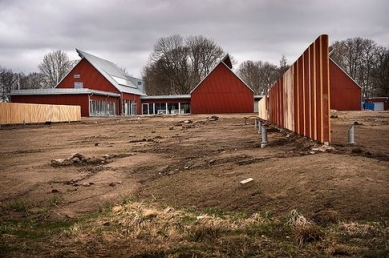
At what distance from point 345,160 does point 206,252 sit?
11.4 ft

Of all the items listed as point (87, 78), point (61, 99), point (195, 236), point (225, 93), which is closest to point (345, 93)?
point (225, 93)

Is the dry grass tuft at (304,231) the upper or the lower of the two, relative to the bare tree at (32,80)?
lower

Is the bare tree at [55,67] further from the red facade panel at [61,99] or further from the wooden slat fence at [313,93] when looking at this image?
the wooden slat fence at [313,93]

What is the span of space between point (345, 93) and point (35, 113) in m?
37.3

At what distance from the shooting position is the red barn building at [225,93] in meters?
57.0

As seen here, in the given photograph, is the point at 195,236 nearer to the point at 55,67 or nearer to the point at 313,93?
the point at 313,93

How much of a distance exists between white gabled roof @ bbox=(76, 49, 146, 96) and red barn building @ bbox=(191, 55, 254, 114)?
39.5 feet

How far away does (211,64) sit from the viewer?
7819cm

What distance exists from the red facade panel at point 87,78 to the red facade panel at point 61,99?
938 cm

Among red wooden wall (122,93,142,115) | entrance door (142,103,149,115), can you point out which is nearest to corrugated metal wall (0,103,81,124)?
red wooden wall (122,93,142,115)

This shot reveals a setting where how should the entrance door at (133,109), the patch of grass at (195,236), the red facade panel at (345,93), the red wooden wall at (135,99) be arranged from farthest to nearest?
the entrance door at (133,109) → the red wooden wall at (135,99) → the red facade panel at (345,93) → the patch of grass at (195,236)

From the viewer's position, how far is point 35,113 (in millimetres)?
37750

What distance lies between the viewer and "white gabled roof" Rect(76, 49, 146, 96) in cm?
6044

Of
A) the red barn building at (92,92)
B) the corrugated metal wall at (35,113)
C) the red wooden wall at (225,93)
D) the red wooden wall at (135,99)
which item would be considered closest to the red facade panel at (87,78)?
the red barn building at (92,92)
